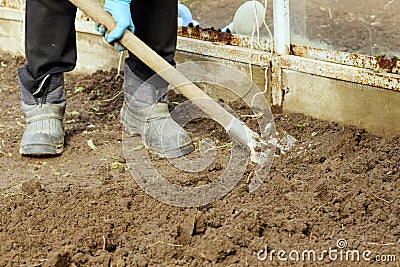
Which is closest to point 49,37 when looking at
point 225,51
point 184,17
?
point 225,51

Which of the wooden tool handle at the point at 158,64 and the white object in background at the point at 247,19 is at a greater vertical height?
the white object in background at the point at 247,19

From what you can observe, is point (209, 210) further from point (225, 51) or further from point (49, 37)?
point (225, 51)

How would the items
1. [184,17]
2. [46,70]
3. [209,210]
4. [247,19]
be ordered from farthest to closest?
[184,17] < [247,19] < [46,70] < [209,210]

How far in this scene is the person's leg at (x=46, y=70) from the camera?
2873mm

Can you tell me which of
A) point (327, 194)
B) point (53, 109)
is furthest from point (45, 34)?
point (327, 194)

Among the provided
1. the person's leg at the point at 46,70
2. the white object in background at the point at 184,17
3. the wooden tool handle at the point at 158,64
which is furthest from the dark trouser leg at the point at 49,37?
the white object in background at the point at 184,17

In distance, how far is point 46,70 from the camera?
300 cm

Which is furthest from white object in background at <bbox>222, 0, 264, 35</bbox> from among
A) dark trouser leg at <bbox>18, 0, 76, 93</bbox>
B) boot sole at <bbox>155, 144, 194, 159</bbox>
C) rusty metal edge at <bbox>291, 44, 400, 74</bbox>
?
dark trouser leg at <bbox>18, 0, 76, 93</bbox>

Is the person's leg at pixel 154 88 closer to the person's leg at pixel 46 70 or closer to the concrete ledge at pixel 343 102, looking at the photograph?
the person's leg at pixel 46 70

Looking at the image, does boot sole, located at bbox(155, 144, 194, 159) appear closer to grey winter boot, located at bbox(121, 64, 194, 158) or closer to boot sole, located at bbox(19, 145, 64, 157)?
grey winter boot, located at bbox(121, 64, 194, 158)

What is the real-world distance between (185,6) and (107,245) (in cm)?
217

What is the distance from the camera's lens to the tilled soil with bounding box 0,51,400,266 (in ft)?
7.14

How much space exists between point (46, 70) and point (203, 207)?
3.31 feet

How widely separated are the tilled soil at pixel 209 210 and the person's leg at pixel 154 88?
0.49 ft
